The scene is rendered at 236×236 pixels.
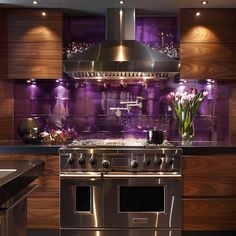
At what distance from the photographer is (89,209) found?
3291 mm

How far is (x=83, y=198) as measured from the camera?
3.30 m

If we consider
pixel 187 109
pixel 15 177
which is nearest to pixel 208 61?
pixel 187 109

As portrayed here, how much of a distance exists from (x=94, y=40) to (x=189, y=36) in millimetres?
987

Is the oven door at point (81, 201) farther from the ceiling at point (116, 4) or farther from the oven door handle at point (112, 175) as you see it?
the ceiling at point (116, 4)

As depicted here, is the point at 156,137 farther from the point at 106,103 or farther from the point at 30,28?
the point at 30,28

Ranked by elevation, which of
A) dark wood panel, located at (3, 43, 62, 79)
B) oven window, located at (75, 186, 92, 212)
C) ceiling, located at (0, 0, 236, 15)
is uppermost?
ceiling, located at (0, 0, 236, 15)

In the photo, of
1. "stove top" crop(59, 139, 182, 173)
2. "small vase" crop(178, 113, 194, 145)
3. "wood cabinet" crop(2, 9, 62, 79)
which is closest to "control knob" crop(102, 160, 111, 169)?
"stove top" crop(59, 139, 182, 173)

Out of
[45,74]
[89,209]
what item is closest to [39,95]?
[45,74]

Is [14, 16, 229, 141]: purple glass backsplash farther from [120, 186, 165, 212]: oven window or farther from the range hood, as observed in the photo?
[120, 186, 165, 212]: oven window

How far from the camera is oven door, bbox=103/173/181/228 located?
3267 mm

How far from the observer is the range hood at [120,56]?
3416mm

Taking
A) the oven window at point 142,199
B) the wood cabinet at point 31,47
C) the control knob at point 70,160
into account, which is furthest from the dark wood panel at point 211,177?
the wood cabinet at point 31,47

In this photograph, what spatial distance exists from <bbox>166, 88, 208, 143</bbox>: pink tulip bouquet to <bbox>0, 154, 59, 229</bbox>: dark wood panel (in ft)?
4.21

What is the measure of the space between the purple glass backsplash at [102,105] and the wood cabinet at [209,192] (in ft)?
2.37
